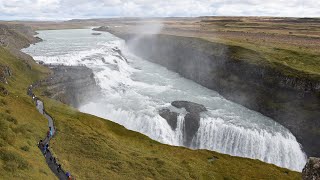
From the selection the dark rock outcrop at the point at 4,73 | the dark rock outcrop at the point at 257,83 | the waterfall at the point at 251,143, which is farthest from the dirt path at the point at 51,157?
the dark rock outcrop at the point at 257,83

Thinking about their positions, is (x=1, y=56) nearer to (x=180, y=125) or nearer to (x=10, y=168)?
(x=180, y=125)

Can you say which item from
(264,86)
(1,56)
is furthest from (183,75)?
(1,56)

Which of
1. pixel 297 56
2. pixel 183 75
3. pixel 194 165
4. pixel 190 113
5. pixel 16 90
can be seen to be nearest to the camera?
pixel 194 165

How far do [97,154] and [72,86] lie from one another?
38171 mm

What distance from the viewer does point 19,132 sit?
48625 mm

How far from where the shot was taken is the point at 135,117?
7262cm

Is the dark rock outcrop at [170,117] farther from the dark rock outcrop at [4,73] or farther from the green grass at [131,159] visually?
the dark rock outcrop at [4,73]

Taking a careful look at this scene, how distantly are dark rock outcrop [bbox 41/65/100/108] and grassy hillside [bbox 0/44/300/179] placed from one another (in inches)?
526

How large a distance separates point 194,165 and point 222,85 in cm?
4898

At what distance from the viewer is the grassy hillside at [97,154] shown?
42031 millimetres

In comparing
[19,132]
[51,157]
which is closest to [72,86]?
[19,132]

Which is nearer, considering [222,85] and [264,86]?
[264,86]

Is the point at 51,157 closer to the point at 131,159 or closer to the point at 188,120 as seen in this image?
the point at 131,159

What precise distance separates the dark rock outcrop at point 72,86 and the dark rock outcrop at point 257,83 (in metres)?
36.4
